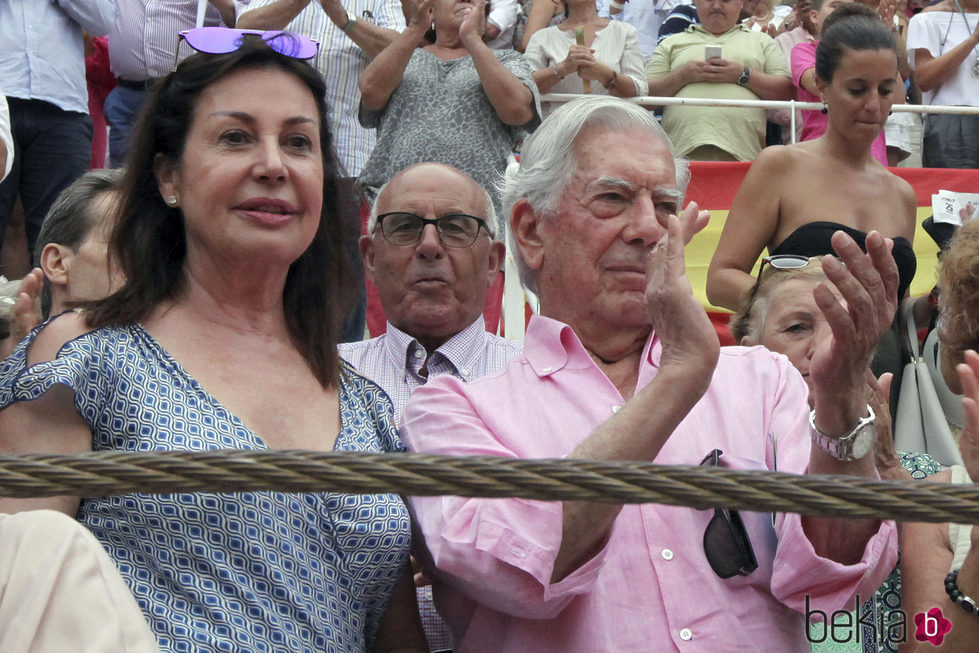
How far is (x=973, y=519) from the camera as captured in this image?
1.54 m

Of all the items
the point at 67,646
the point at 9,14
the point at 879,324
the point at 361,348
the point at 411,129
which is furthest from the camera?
the point at 9,14

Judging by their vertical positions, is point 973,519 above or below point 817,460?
above

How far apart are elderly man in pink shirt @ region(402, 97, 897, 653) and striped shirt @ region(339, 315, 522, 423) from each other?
103cm

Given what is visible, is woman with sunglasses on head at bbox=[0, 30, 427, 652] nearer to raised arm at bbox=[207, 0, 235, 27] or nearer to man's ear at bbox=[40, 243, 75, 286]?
man's ear at bbox=[40, 243, 75, 286]

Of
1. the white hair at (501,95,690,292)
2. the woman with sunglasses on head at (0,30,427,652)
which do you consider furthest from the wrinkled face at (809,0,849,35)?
the woman with sunglasses on head at (0,30,427,652)

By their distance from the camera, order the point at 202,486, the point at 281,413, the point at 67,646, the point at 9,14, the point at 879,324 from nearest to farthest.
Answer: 1. the point at 202,486
2. the point at 67,646
3. the point at 879,324
4. the point at 281,413
5. the point at 9,14

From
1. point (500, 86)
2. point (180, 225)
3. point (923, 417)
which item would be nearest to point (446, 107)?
point (500, 86)

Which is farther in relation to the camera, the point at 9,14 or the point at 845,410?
the point at 9,14

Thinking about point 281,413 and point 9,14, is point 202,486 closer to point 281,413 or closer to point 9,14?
point 281,413

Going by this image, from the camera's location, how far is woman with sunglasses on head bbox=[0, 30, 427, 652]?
7.36ft

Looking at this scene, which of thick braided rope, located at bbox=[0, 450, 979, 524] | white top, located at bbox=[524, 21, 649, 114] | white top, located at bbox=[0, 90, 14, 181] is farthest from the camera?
white top, located at bbox=[524, 21, 649, 114]

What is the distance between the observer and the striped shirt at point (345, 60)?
228 inches

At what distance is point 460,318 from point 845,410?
76.2 inches

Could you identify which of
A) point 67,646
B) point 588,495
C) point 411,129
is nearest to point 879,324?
point 588,495
